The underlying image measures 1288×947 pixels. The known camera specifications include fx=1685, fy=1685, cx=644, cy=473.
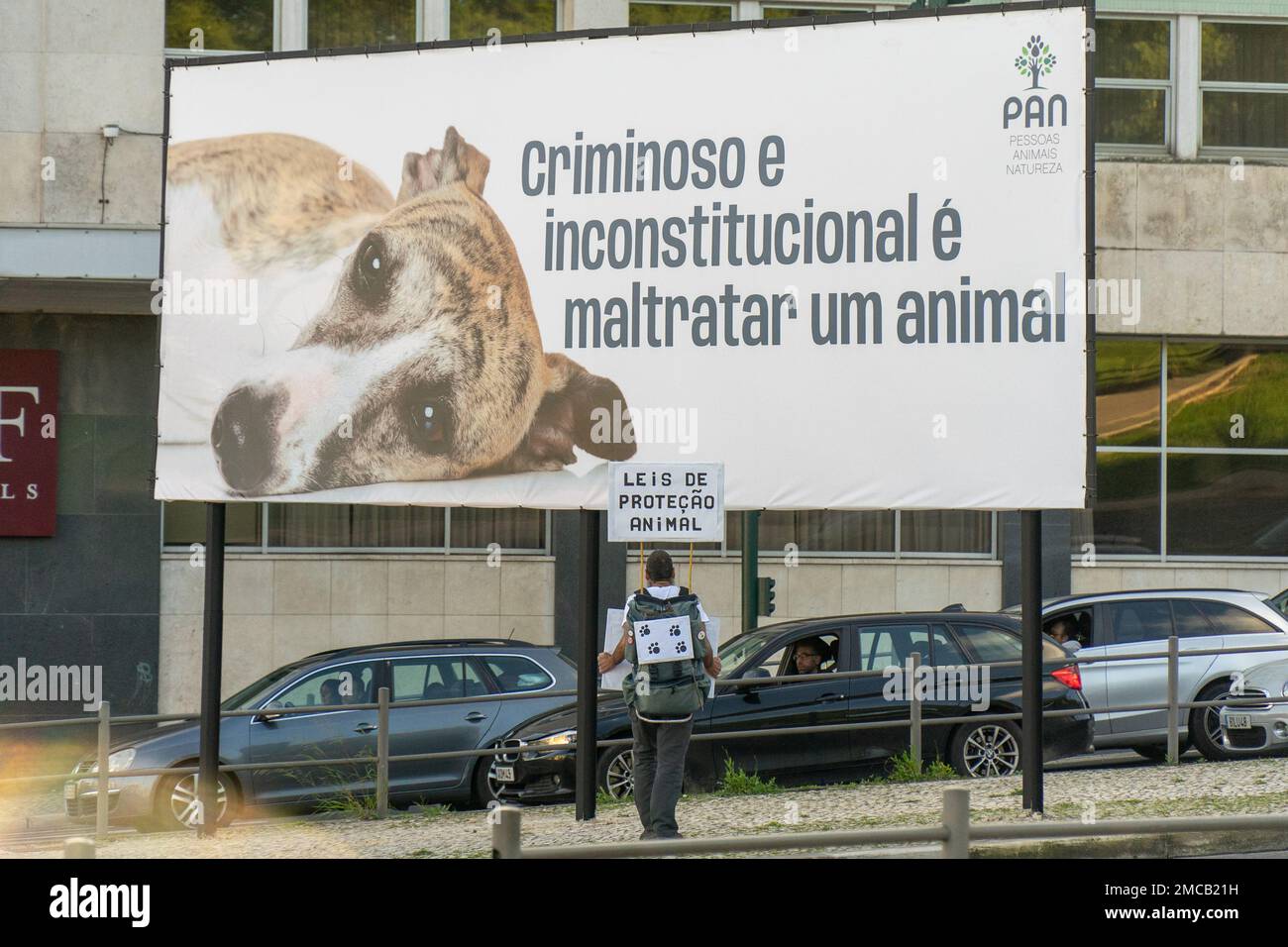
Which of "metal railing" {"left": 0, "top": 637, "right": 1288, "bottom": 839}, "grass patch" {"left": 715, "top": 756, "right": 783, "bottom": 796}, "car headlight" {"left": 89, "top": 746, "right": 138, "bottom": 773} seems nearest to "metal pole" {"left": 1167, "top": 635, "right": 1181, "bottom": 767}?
"metal railing" {"left": 0, "top": 637, "right": 1288, "bottom": 839}

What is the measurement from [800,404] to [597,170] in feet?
6.66

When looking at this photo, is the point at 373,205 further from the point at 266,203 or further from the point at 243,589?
the point at 243,589

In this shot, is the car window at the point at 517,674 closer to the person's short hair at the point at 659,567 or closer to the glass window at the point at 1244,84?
the person's short hair at the point at 659,567

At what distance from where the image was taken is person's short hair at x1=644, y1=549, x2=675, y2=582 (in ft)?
31.4

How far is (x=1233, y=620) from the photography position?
49.2 ft

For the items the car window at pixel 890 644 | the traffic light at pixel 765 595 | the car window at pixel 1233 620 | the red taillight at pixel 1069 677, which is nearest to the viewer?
the red taillight at pixel 1069 677

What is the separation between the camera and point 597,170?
10.9m

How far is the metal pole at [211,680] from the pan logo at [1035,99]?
585cm

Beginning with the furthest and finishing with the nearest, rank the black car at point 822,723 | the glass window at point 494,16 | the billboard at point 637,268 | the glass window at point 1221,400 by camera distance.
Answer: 1. the glass window at point 1221,400
2. the glass window at point 494,16
3. the black car at point 822,723
4. the billboard at point 637,268

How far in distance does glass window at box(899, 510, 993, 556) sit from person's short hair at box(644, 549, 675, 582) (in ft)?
40.9

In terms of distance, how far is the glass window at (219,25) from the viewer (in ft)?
68.0

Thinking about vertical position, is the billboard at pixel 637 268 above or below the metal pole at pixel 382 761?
above

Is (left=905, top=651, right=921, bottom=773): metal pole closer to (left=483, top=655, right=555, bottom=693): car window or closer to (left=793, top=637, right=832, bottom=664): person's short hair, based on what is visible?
(left=793, top=637, right=832, bottom=664): person's short hair

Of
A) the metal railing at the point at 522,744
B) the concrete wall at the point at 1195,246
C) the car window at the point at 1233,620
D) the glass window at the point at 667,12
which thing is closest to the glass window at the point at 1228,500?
the concrete wall at the point at 1195,246
